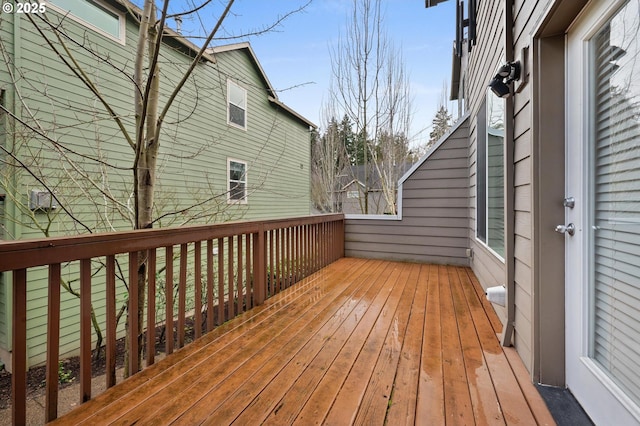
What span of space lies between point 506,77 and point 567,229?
1099mm

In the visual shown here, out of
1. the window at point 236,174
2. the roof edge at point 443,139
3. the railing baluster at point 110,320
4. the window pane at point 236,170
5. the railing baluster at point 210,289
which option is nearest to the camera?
the railing baluster at point 110,320

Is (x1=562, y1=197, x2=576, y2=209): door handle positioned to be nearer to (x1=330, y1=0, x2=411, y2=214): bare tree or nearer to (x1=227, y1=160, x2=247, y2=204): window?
(x1=330, y1=0, x2=411, y2=214): bare tree

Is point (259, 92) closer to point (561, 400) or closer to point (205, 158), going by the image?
point (205, 158)

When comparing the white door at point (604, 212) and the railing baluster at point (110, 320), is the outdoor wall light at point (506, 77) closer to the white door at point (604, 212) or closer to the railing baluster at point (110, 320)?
the white door at point (604, 212)

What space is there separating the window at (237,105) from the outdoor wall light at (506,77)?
6778 mm

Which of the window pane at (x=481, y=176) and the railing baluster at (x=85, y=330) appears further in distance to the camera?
the window pane at (x=481, y=176)

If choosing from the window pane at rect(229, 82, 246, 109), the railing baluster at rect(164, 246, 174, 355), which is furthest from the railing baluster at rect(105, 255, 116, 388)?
the window pane at rect(229, 82, 246, 109)

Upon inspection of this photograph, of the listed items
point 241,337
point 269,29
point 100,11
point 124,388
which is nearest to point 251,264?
point 241,337

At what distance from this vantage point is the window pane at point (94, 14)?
4.36m

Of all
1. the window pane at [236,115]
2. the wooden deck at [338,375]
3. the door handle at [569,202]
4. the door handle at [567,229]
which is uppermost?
the window pane at [236,115]

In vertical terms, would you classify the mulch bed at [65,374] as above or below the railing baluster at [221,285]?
below

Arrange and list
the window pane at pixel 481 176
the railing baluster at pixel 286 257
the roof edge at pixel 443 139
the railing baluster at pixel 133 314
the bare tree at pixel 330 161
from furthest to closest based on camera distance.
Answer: the bare tree at pixel 330 161 < the roof edge at pixel 443 139 < the railing baluster at pixel 286 257 < the window pane at pixel 481 176 < the railing baluster at pixel 133 314

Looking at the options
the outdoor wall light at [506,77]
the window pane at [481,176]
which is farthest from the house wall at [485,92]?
the outdoor wall light at [506,77]

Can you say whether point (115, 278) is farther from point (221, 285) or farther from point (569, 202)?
point (569, 202)
